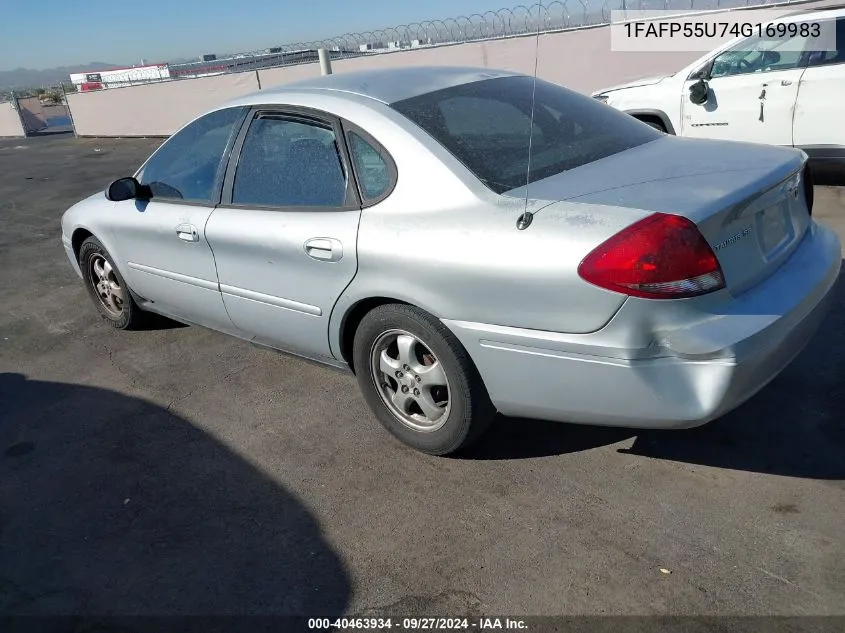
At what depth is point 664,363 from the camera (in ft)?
8.29

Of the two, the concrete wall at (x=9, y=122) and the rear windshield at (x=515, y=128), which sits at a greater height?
the rear windshield at (x=515, y=128)

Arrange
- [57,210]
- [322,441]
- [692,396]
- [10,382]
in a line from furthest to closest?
1. [57,210]
2. [10,382]
3. [322,441]
4. [692,396]

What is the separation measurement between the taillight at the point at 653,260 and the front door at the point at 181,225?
7.61ft

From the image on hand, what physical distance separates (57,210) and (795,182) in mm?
10732

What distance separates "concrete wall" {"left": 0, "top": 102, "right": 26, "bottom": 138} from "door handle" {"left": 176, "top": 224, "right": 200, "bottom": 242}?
99.2 ft

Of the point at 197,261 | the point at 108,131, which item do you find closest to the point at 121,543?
the point at 197,261

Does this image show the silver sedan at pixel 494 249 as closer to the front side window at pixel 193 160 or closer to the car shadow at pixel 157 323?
the front side window at pixel 193 160

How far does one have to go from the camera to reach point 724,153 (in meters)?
3.16

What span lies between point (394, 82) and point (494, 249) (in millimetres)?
1335

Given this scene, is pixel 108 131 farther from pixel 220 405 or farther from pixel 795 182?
pixel 795 182

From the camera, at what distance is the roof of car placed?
3.48 m

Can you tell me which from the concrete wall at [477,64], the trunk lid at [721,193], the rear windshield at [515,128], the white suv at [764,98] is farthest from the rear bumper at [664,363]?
the concrete wall at [477,64]

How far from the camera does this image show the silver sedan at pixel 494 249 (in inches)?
99.7

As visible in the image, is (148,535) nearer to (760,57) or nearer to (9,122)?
(760,57)
